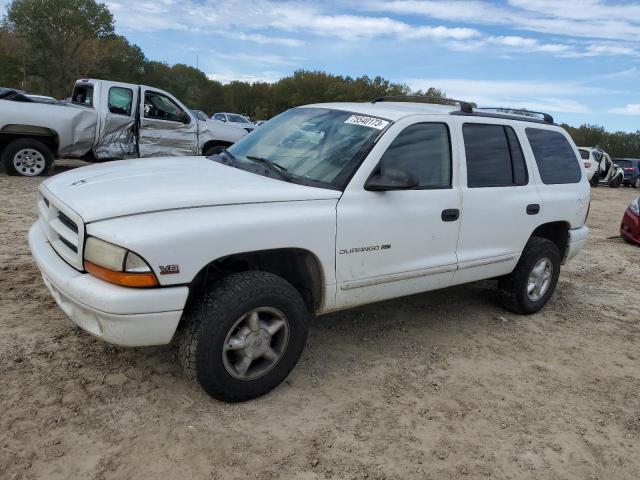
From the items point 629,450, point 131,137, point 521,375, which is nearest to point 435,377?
point 521,375

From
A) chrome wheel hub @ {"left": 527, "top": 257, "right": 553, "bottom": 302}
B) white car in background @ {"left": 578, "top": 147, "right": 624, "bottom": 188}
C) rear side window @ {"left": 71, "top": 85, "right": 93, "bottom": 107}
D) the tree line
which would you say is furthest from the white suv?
the tree line

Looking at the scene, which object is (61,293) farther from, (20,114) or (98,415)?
(20,114)

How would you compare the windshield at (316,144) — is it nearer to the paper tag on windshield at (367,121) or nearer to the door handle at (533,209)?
the paper tag on windshield at (367,121)

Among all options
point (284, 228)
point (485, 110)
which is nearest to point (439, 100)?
point (485, 110)

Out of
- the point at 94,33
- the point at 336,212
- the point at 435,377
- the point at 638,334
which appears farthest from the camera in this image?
the point at 94,33

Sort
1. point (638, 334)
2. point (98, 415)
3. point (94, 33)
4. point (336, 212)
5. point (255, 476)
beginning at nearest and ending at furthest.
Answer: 1. point (255, 476)
2. point (98, 415)
3. point (336, 212)
4. point (638, 334)
5. point (94, 33)

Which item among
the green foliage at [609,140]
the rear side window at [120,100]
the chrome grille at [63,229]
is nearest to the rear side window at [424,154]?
the chrome grille at [63,229]

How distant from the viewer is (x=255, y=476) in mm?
2557

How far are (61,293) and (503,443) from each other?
2.56 m

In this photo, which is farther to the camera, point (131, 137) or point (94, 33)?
point (94, 33)

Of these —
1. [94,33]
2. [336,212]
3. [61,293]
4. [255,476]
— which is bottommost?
[255,476]

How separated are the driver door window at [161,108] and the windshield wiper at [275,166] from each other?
24.7ft

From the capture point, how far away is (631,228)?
8953mm

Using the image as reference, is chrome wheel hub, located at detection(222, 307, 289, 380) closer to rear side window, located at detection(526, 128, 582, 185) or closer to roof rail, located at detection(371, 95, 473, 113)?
roof rail, located at detection(371, 95, 473, 113)
